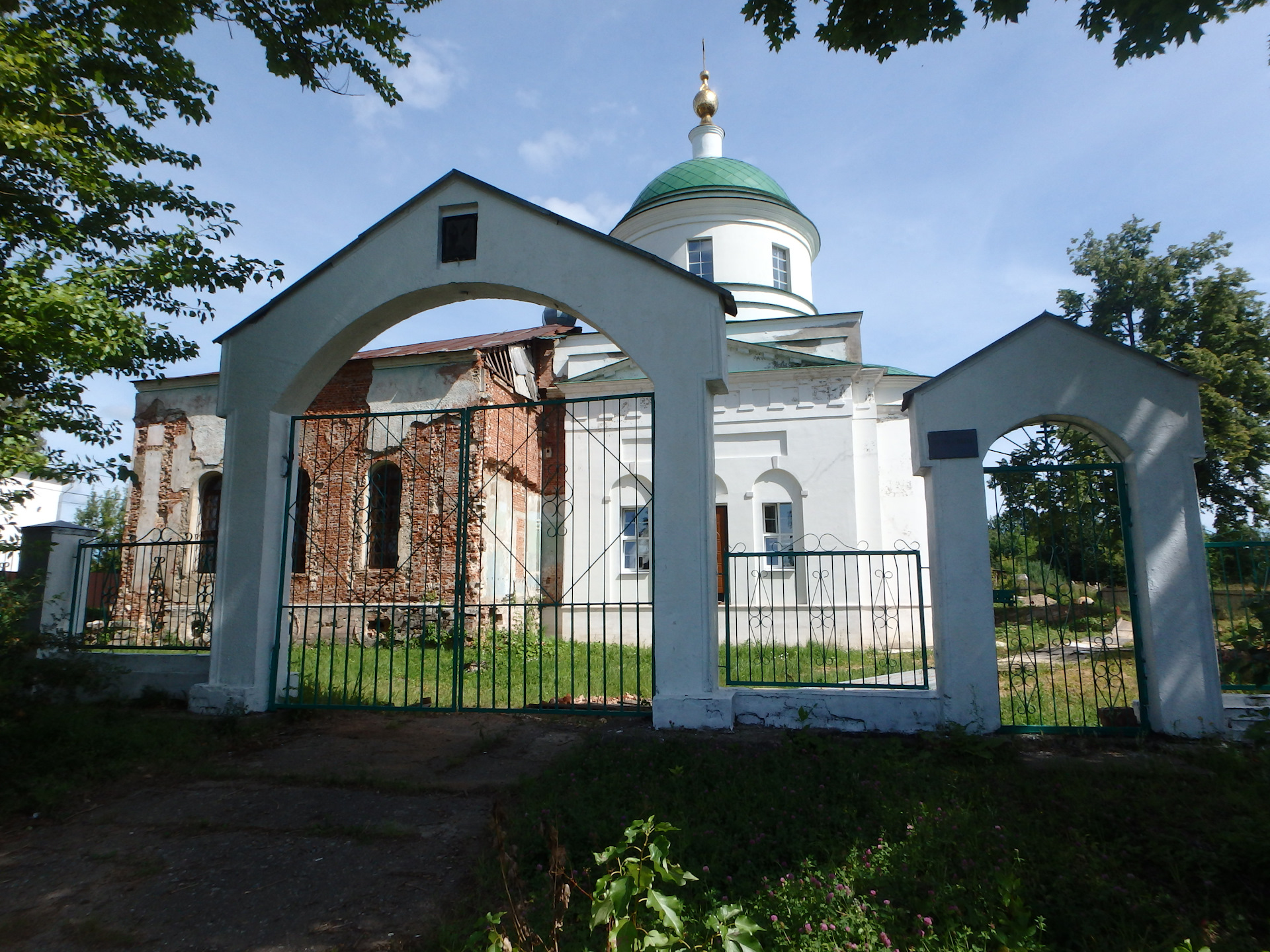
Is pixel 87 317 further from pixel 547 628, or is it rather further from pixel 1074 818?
pixel 547 628

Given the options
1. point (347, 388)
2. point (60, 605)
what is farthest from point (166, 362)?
point (347, 388)

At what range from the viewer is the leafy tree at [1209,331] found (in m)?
17.3

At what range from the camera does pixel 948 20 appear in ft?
16.6

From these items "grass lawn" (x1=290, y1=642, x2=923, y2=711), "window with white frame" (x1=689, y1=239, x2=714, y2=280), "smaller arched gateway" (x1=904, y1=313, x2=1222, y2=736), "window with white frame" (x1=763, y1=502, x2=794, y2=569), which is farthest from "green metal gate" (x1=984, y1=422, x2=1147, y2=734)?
"window with white frame" (x1=689, y1=239, x2=714, y2=280)

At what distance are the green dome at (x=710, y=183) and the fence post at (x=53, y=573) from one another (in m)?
13.5

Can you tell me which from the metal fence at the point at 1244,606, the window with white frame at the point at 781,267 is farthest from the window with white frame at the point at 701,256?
the metal fence at the point at 1244,606

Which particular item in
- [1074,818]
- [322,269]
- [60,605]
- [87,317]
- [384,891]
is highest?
[322,269]

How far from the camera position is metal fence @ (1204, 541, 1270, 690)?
200 inches

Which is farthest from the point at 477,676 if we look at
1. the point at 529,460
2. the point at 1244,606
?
the point at 529,460

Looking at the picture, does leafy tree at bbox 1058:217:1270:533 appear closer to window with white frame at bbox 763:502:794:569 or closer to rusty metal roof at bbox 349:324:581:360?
window with white frame at bbox 763:502:794:569

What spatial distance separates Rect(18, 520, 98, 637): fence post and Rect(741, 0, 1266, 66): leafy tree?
8049 mm

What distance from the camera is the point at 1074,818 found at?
3830 mm

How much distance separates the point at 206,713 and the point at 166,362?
4.24 meters

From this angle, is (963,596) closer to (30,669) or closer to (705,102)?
(30,669)
